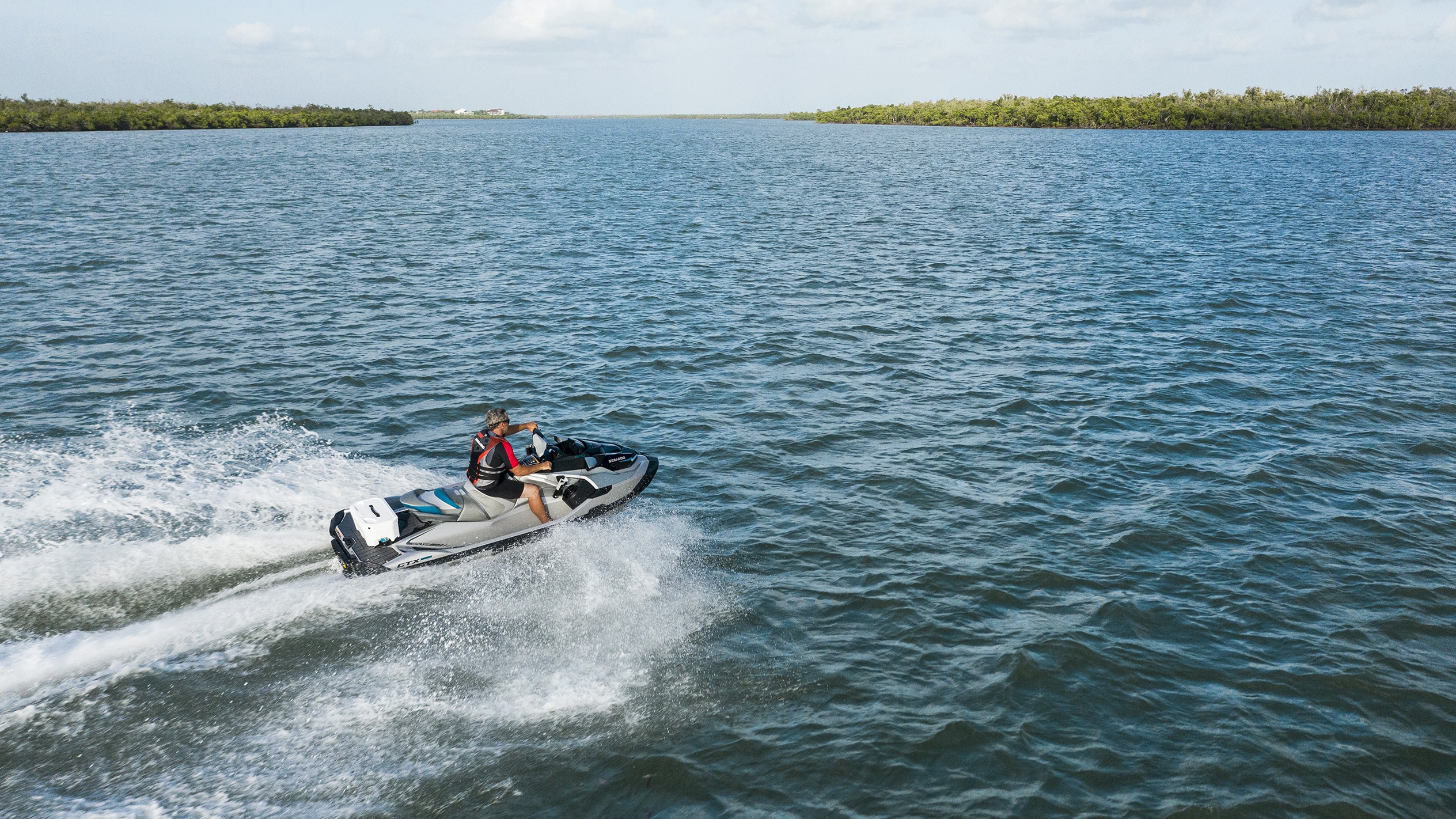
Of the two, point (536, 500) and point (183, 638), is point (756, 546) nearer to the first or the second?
point (536, 500)

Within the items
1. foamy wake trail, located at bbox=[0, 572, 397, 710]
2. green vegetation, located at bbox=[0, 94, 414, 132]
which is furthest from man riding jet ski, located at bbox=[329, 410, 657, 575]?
green vegetation, located at bbox=[0, 94, 414, 132]

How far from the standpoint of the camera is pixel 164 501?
14578 millimetres

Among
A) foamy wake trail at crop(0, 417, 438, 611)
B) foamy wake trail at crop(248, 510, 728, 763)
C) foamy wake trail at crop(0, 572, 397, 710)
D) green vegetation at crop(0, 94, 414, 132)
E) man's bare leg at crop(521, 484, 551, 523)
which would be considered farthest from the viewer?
green vegetation at crop(0, 94, 414, 132)

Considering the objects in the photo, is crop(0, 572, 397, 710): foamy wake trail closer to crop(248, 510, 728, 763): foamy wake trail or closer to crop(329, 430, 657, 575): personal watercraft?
crop(329, 430, 657, 575): personal watercraft

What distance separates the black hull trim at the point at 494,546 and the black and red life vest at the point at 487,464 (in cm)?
89

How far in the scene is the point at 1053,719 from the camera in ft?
33.5

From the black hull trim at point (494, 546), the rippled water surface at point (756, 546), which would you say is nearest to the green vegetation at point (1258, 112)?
the rippled water surface at point (756, 546)

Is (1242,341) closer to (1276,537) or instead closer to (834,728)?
(1276,537)

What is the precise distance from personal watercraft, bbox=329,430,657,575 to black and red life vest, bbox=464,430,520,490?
0.16 meters

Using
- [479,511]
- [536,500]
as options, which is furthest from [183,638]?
Answer: [536,500]

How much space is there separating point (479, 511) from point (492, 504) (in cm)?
21

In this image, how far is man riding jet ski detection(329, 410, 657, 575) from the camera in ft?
41.3

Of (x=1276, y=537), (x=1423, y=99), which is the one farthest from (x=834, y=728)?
(x=1423, y=99)

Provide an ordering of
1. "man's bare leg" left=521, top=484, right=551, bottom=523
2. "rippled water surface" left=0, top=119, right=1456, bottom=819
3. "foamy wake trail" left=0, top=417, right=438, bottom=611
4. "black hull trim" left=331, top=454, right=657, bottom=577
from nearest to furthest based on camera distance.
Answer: "rippled water surface" left=0, top=119, right=1456, bottom=819, "black hull trim" left=331, top=454, right=657, bottom=577, "foamy wake trail" left=0, top=417, right=438, bottom=611, "man's bare leg" left=521, top=484, right=551, bottom=523
